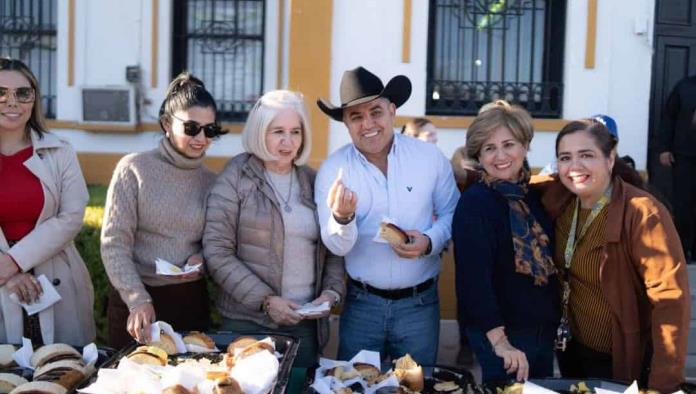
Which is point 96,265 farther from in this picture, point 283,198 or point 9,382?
point 9,382

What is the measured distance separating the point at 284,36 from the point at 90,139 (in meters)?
2.48

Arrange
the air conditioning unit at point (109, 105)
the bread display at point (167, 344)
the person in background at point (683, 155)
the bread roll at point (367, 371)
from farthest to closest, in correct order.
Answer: the air conditioning unit at point (109, 105)
the person in background at point (683, 155)
the bread display at point (167, 344)
the bread roll at point (367, 371)

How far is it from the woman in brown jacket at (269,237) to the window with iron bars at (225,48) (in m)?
5.49

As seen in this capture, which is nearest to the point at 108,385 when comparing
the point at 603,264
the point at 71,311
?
the point at 71,311

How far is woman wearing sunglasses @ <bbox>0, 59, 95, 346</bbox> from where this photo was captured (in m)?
3.35

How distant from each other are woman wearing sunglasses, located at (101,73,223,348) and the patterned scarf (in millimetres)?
1283

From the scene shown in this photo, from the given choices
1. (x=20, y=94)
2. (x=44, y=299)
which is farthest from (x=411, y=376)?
(x=20, y=94)

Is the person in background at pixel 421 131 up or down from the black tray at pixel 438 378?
up

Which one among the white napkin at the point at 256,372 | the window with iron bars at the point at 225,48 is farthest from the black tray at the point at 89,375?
the window with iron bars at the point at 225,48

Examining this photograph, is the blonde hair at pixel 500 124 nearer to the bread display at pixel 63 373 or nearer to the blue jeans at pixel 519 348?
the blue jeans at pixel 519 348

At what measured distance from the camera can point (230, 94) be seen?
877 cm

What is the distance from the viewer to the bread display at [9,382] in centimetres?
249

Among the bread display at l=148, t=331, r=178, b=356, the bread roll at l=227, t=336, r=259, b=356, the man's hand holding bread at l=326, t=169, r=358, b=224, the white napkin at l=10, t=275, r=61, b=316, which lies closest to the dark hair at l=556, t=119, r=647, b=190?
the man's hand holding bread at l=326, t=169, r=358, b=224

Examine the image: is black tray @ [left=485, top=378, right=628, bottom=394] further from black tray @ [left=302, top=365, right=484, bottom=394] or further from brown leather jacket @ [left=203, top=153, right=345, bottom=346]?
brown leather jacket @ [left=203, top=153, right=345, bottom=346]
